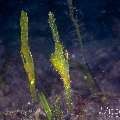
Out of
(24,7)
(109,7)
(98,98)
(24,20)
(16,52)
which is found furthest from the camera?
(24,7)

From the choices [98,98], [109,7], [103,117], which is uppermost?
[109,7]

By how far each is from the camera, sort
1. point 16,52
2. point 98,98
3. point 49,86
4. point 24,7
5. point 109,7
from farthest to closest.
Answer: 1. point 24,7
2. point 109,7
3. point 16,52
4. point 49,86
5. point 98,98

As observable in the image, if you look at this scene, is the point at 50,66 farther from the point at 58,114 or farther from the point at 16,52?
the point at 58,114

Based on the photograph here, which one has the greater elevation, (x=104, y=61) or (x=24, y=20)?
(x=24, y=20)

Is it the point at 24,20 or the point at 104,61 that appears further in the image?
the point at 104,61

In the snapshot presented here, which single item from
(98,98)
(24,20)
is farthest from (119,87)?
(24,20)

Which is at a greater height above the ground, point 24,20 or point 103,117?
point 24,20

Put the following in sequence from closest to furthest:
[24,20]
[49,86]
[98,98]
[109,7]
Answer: [24,20]
[98,98]
[49,86]
[109,7]

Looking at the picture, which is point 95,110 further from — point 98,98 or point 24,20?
point 24,20

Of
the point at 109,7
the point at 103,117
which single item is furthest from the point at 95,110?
the point at 109,7
